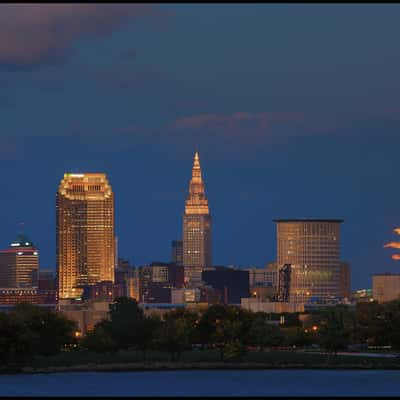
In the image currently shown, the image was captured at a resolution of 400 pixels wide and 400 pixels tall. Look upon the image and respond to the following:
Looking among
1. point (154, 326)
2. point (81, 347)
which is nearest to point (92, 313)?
point (81, 347)

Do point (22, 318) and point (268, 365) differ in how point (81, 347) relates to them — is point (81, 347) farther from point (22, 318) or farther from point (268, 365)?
point (268, 365)

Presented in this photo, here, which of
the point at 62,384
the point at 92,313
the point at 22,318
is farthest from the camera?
the point at 92,313

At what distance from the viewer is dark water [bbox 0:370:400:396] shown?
3014 inches

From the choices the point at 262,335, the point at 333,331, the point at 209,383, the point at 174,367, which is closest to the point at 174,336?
the point at 174,367

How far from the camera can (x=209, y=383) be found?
3359 inches

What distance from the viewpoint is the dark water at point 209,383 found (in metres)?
76.6

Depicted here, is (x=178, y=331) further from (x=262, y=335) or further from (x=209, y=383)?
(x=209, y=383)

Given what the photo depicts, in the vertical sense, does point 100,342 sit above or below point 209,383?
above

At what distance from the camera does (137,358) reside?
369 feet

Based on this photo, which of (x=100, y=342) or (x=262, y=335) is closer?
(x=100, y=342)

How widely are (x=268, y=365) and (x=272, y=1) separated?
214 feet

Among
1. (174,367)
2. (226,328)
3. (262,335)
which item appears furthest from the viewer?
(262,335)

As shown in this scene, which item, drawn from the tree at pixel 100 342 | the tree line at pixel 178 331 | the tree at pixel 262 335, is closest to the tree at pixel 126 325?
the tree line at pixel 178 331

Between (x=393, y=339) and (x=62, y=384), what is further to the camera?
(x=393, y=339)
